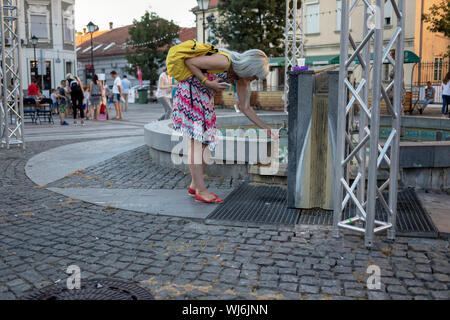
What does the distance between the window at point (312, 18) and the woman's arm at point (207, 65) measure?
35266mm

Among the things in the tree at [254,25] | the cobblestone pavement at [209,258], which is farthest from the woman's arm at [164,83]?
the tree at [254,25]

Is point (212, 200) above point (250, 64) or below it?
below

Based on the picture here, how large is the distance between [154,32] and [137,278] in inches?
1774

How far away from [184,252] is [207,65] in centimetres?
195

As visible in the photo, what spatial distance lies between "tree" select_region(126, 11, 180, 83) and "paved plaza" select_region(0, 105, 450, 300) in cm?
4089

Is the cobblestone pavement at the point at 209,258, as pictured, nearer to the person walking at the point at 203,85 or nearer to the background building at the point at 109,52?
the person walking at the point at 203,85

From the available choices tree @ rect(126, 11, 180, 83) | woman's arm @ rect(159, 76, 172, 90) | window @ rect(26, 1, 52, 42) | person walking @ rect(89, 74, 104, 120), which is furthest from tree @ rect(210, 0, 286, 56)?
woman's arm @ rect(159, 76, 172, 90)

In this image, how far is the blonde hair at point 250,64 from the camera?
489 centimetres

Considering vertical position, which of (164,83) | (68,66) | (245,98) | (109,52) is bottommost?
(245,98)

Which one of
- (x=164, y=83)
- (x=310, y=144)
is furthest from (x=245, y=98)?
(x=164, y=83)

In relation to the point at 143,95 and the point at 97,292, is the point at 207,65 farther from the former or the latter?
the point at 143,95

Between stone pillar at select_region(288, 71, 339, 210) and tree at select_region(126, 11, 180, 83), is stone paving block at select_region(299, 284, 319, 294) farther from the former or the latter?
tree at select_region(126, 11, 180, 83)

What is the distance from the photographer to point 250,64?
16.0 ft

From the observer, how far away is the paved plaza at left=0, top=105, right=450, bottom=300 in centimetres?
309
